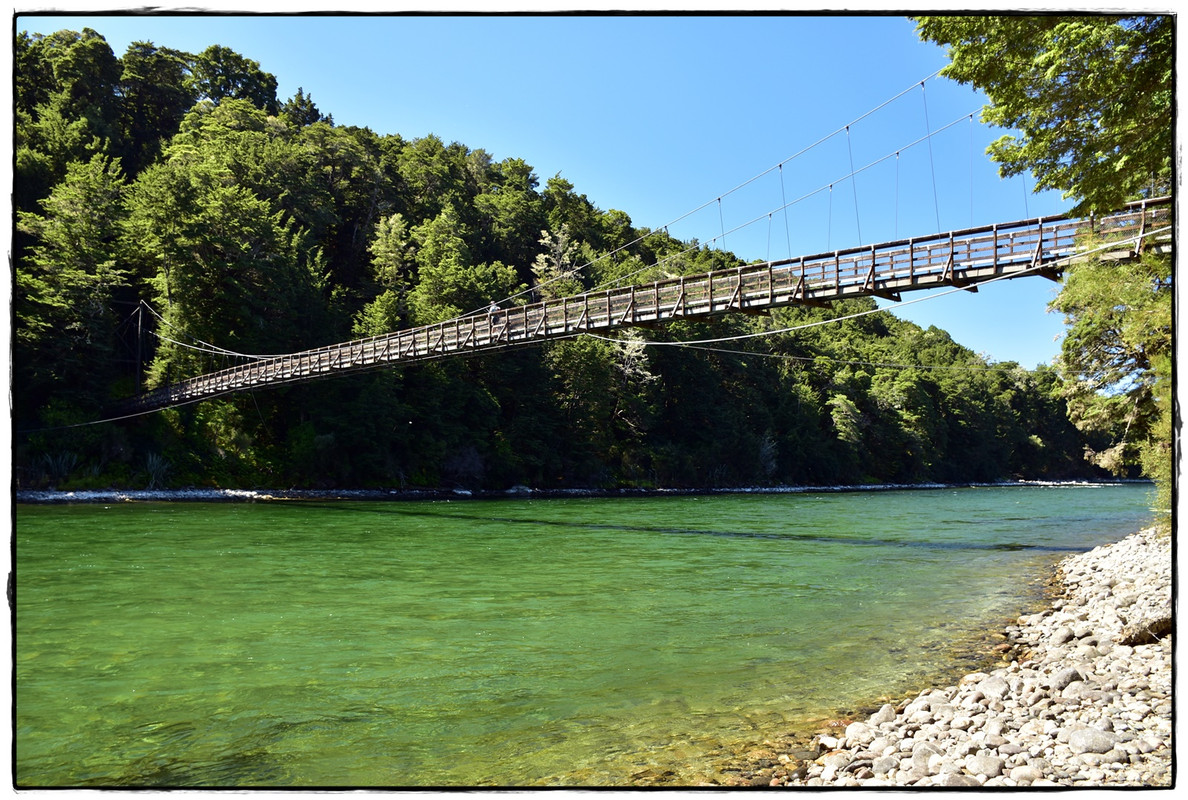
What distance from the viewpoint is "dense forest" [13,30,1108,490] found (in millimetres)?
24109

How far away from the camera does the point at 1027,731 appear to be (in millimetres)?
4117

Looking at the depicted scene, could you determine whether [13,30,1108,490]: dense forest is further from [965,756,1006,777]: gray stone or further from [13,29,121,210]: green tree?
[965,756,1006,777]: gray stone

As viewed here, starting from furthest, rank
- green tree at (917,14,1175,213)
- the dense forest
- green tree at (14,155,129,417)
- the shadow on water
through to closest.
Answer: the dense forest, green tree at (14,155,129,417), the shadow on water, green tree at (917,14,1175,213)

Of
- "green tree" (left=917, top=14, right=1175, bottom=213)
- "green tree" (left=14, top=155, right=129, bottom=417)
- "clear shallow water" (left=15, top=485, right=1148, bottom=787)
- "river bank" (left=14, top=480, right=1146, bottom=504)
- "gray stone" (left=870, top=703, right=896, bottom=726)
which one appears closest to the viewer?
"clear shallow water" (left=15, top=485, right=1148, bottom=787)

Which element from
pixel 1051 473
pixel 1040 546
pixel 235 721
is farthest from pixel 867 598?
pixel 1051 473

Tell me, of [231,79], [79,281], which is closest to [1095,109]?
[79,281]

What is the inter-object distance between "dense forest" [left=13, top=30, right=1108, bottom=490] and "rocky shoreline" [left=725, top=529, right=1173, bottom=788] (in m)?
4.17

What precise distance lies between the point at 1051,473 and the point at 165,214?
73338mm

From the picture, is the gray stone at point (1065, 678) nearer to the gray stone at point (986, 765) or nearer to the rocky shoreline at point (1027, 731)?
the rocky shoreline at point (1027, 731)

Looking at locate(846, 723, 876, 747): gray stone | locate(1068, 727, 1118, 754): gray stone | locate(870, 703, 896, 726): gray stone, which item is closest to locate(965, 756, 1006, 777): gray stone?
locate(1068, 727, 1118, 754): gray stone

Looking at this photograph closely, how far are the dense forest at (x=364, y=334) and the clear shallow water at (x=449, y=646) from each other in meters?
2.61

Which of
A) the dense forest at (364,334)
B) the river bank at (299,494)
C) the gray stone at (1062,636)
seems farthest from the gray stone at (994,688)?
the river bank at (299,494)

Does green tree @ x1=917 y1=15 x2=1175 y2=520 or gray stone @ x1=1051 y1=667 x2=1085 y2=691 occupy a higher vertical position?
green tree @ x1=917 y1=15 x2=1175 y2=520

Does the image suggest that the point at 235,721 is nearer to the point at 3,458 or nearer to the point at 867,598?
the point at 3,458
